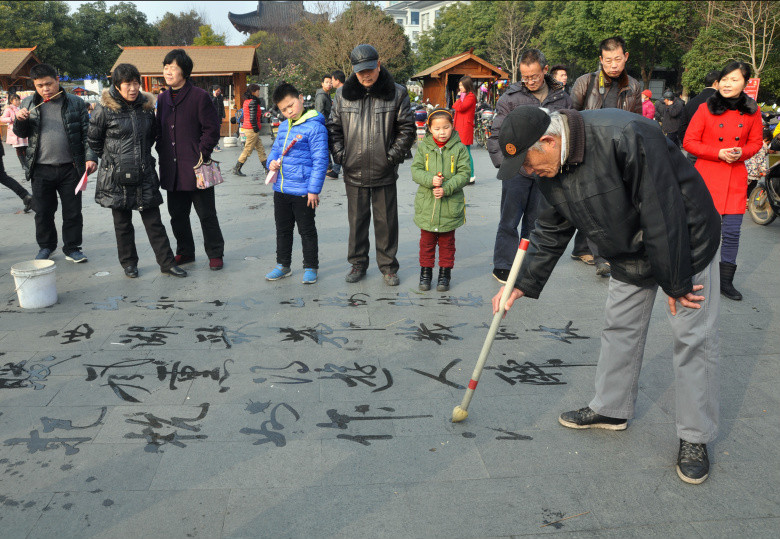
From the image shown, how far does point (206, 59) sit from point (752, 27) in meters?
22.9

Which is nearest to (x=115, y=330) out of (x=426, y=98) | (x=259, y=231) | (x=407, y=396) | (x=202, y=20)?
(x=407, y=396)

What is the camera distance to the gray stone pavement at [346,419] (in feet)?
7.88

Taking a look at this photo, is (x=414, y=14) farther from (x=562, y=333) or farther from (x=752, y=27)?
(x=562, y=333)

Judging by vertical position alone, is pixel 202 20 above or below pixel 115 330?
above

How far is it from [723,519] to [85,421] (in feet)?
9.40

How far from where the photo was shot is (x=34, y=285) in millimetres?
4703

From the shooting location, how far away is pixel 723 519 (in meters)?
2.37

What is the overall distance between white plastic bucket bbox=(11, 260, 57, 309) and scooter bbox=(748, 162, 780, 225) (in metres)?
7.43

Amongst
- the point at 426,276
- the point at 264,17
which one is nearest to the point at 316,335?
the point at 426,276

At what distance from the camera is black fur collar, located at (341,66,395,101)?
500 cm

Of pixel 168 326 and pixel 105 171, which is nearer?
pixel 168 326

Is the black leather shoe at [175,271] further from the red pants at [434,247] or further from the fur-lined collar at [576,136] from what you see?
the fur-lined collar at [576,136]

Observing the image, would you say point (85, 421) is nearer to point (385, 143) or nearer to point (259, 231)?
point (385, 143)

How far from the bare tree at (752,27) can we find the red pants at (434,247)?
26.8 meters
